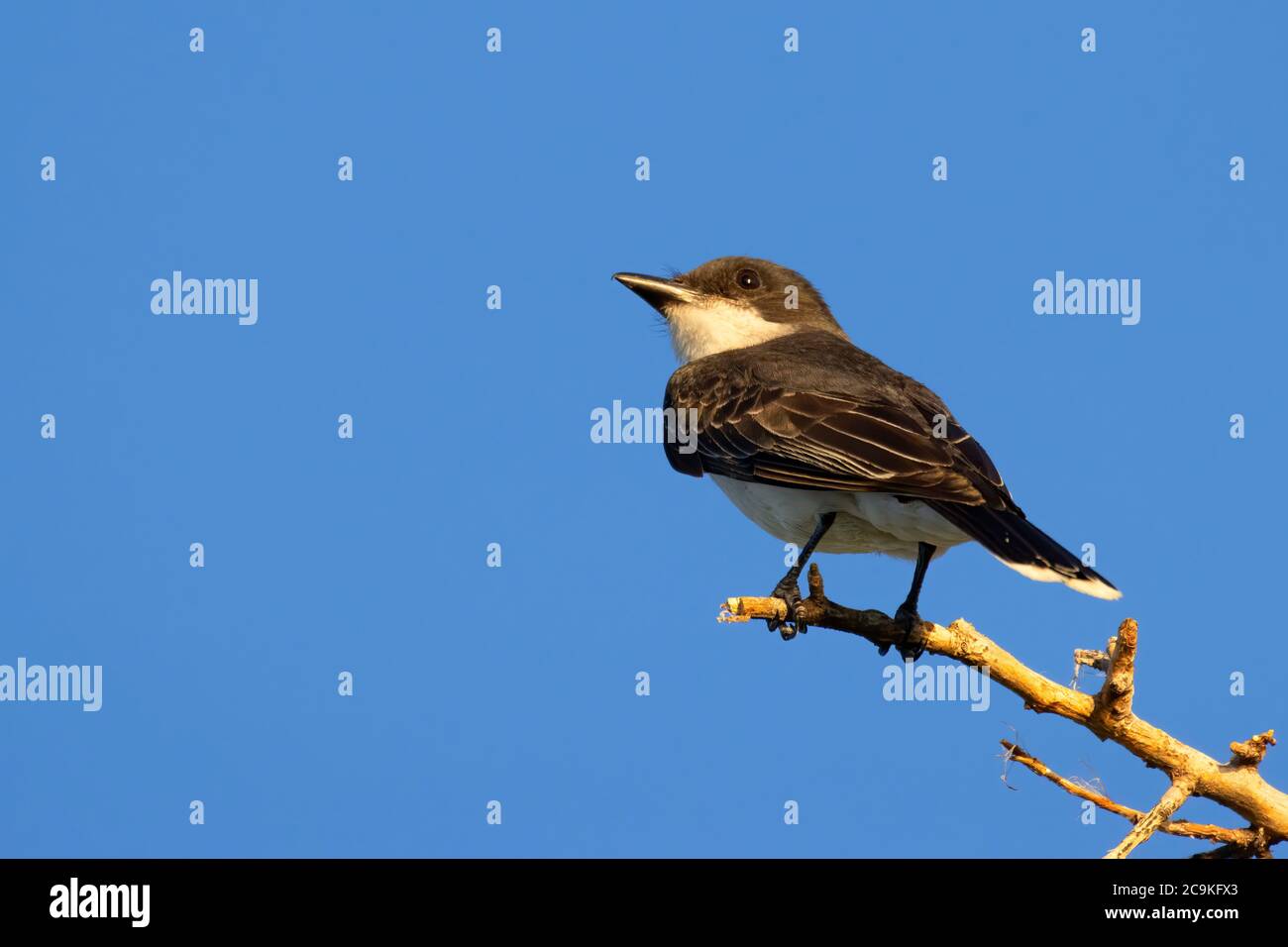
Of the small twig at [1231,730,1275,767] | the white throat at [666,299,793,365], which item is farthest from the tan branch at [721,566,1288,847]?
the white throat at [666,299,793,365]

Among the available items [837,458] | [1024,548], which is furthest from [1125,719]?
[837,458]

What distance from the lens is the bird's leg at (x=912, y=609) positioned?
30.6ft

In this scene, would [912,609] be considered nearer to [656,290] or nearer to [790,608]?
[790,608]

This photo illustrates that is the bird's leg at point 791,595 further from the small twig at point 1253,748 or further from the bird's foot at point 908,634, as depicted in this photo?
the small twig at point 1253,748

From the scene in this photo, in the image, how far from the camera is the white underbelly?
9.66m

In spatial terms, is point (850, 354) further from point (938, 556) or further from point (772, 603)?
point (772, 603)

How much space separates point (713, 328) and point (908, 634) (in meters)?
4.59

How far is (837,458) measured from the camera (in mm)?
9758

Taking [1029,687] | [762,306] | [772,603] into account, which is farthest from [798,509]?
[762,306]

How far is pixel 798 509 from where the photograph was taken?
10.2 meters

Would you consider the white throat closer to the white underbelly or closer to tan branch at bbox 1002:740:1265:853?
the white underbelly

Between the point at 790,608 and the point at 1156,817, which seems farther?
the point at 790,608

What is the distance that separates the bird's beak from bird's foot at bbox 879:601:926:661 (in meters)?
4.61
